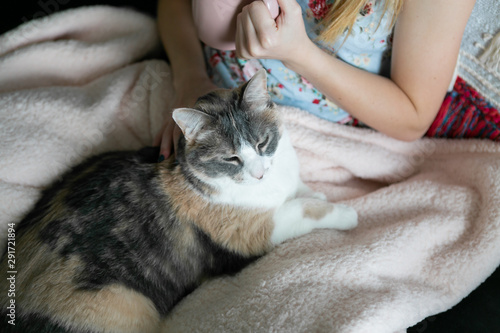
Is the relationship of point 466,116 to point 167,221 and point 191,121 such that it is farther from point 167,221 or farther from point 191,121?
point 167,221

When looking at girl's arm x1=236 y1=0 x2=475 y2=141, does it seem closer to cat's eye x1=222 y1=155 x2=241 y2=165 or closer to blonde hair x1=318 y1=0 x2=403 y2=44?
blonde hair x1=318 y1=0 x2=403 y2=44

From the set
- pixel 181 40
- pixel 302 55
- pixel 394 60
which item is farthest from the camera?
pixel 181 40

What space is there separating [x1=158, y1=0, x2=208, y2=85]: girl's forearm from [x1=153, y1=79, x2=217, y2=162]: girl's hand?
0.12 ft

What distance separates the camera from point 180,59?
1.59m

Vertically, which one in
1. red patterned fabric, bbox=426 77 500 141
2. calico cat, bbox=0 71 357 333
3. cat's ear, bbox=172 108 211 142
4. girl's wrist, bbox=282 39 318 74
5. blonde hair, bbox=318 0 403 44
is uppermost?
blonde hair, bbox=318 0 403 44

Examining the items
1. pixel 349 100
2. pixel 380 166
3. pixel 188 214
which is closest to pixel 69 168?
pixel 188 214

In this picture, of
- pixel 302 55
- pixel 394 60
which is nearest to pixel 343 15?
pixel 302 55

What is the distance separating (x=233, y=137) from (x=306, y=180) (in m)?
0.47

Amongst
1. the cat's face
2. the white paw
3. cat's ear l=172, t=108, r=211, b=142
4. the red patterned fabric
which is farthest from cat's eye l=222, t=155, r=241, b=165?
the red patterned fabric

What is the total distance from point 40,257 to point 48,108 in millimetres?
584

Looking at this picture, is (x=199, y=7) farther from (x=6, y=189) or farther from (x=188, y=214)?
(x=6, y=189)

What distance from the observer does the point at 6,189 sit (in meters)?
1.26

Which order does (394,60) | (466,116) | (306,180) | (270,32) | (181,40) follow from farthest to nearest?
1. (181,40)
2. (306,180)
3. (466,116)
4. (394,60)
5. (270,32)

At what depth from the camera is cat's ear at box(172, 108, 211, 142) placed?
106cm
